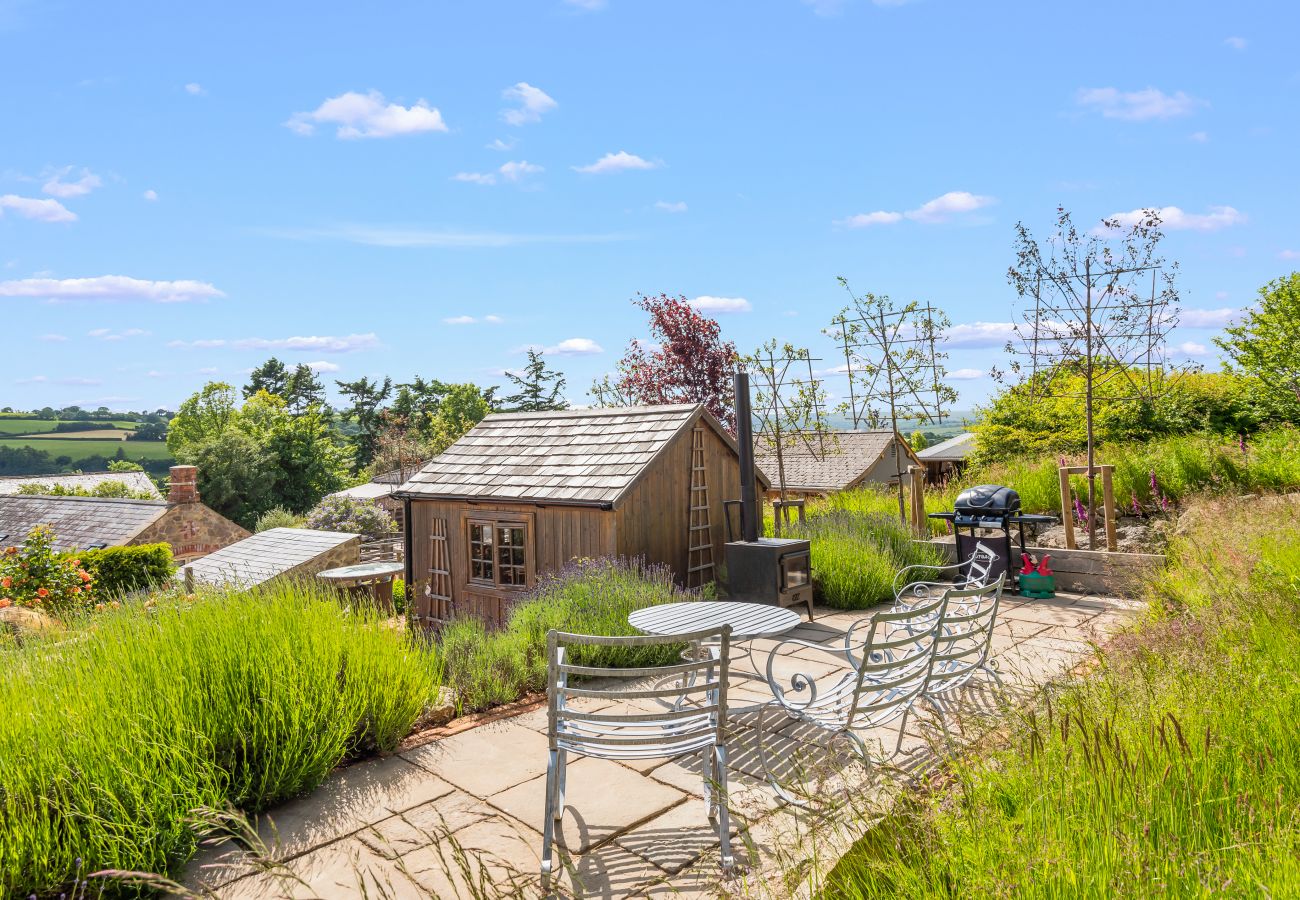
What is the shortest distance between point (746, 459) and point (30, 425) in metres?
110

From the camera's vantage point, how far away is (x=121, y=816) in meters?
3.09

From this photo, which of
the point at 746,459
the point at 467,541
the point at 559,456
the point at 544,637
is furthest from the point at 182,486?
the point at 544,637

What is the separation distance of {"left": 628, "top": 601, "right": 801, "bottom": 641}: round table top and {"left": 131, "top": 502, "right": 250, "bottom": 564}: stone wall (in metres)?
18.9

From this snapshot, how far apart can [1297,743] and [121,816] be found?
14.3 ft

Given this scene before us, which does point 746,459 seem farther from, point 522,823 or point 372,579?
point 372,579

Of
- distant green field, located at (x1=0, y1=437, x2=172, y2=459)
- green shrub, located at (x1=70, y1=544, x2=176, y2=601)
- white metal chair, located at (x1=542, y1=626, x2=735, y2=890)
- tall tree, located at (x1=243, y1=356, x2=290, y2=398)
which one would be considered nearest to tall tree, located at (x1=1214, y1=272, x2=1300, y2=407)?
white metal chair, located at (x1=542, y1=626, x2=735, y2=890)

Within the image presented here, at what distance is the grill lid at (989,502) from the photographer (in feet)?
28.6

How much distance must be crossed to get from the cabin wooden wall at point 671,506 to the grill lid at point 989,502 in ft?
9.67

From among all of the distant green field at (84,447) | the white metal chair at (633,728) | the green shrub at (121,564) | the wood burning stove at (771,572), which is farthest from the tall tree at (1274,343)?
the distant green field at (84,447)

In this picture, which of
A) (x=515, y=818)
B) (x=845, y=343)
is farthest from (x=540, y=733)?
(x=845, y=343)

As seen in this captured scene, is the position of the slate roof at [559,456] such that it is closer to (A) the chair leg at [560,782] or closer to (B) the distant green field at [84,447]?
(A) the chair leg at [560,782]

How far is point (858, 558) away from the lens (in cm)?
837

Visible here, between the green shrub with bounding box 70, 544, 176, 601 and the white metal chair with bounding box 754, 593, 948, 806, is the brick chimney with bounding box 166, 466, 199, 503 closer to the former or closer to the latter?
the green shrub with bounding box 70, 544, 176, 601

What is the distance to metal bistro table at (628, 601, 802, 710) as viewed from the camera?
15.8 feet
